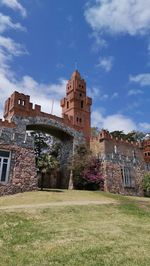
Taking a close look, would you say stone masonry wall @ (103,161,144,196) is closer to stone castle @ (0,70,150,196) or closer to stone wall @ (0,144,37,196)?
stone castle @ (0,70,150,196)

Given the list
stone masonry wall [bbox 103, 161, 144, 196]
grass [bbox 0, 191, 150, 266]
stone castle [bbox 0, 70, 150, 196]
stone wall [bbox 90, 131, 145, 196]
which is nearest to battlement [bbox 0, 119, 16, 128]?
stone castle [bbox 0, 70, 150, 196]

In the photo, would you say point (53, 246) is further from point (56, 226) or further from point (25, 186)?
point (25, 186)

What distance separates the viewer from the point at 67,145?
33.8 metres

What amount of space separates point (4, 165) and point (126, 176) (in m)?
15.0

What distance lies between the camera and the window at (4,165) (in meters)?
23.0

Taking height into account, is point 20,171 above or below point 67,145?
below

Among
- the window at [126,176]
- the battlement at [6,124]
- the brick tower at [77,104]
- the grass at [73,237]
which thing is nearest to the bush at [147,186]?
the window at [126,176]

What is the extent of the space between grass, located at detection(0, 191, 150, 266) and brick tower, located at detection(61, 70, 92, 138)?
19.1 m

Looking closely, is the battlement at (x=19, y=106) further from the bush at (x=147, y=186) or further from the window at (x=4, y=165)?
the bush at (x=147, y=186)

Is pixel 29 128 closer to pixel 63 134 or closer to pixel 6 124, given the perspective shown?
pixel 63 134

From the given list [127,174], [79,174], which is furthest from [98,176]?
[127,174]

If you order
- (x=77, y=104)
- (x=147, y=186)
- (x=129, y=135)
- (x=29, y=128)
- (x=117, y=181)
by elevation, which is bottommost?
(x=147, y=186)

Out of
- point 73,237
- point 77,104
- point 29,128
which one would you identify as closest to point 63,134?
point 77,104

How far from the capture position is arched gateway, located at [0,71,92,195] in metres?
23.6
